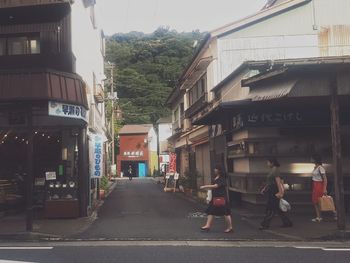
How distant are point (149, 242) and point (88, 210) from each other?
20.3 feet

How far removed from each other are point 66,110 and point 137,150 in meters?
62.4

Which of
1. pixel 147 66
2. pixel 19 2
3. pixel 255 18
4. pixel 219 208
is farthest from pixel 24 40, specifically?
pixel 147 66

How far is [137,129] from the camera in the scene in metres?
77.6

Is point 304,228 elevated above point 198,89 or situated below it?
below

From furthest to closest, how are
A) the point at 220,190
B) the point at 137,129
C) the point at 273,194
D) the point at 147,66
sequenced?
the point at 137,129 → the point at 147,66 → the point at 273,194 → the point at 220,190

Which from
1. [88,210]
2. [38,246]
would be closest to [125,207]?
[88,210]

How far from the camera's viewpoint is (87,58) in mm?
22625

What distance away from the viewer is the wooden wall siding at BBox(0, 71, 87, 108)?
46.0ft

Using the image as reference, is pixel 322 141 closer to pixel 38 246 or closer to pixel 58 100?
pixel 58 100

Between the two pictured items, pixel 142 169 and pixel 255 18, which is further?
pixel 142 169

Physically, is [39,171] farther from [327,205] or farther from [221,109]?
[327,205]

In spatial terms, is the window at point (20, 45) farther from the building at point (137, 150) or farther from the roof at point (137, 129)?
the roof at point (137, 129)

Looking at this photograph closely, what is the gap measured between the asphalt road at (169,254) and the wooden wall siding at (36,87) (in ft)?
16.5

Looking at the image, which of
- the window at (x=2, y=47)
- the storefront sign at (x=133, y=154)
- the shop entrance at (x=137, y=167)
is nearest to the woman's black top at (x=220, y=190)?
the window at (x=2, y=47)
